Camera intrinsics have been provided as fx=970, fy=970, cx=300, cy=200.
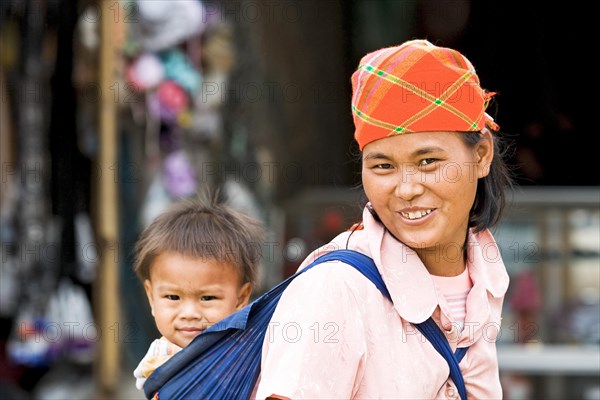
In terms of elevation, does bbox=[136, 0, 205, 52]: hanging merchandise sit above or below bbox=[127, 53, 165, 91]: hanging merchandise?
above

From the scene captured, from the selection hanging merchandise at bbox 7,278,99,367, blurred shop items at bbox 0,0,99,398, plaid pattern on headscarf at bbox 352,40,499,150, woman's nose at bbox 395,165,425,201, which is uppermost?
plaid pattern on headscarf at bbox 352,40,499,150

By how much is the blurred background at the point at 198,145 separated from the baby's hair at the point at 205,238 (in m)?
2.21

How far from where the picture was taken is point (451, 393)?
5.94ft

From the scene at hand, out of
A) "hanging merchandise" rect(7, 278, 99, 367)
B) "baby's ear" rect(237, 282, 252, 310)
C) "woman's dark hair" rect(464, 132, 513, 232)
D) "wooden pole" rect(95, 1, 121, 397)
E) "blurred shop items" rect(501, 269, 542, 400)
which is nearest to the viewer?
"woman's dark hair" rect(464, 132, 513, 232)

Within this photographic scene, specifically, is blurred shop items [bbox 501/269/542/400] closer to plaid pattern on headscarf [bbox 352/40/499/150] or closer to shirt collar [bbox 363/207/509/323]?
shirt collar [bbox 363/207/509/323]

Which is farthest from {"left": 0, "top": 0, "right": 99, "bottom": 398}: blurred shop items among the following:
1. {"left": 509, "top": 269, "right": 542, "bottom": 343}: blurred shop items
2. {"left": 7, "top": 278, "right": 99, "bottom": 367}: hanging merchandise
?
{"left": 509, "top": 269, "right": 542, "bottom": 343}: blurred shop items

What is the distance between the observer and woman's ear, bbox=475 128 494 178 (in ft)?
6.46

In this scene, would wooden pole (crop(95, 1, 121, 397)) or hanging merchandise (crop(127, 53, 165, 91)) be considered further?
hanging merchandise (crop(127, 53, 165, 91))

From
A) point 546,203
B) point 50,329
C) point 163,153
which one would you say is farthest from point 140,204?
point 546,203

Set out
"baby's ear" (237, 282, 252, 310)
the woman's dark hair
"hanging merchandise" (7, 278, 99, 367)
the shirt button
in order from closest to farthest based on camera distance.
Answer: the shirt button < the woman's dark hair < "baby's ear" (237, 282, 252, 310) < "hanging merchandise" (7, 278, 99, 367)

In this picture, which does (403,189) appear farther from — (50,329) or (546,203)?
(50,329)

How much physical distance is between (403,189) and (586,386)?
10.9 ft

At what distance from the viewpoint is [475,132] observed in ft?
6.28

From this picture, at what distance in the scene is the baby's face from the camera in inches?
90.2
